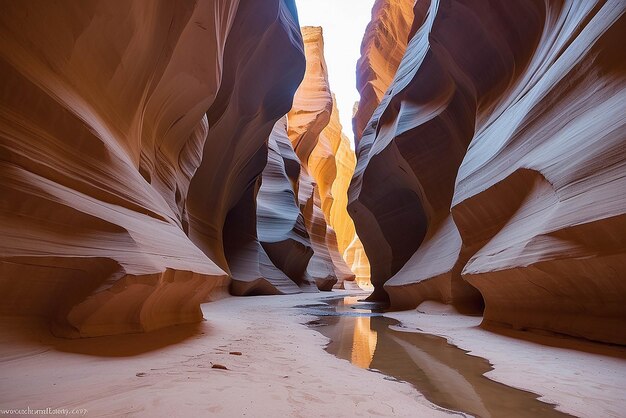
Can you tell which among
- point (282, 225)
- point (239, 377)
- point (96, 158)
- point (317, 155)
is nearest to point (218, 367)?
point (239, 377)

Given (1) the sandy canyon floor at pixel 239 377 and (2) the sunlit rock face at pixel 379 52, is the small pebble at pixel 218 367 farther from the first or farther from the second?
(2) the sunlit rock face at pixel 379 52

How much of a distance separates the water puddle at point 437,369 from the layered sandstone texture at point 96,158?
7.30ft

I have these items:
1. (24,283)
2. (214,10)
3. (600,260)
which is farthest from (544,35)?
(24,283)

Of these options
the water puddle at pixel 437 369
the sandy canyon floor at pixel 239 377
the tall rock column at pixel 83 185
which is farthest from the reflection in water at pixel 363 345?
the tall rock column at pixel 83 185

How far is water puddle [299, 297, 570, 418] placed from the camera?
7.55 feet

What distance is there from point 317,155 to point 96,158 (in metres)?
35.6

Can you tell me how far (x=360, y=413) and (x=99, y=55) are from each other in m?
4.79

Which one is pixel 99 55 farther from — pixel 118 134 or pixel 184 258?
pixel 184 258

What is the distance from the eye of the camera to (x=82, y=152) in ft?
12.5

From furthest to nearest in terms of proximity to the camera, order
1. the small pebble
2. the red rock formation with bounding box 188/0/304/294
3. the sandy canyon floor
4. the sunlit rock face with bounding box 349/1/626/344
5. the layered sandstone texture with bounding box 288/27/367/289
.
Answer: the layered sandstone texture with bounding box 288/27/367/289 < the red rock formation with bounding box 188/0/304/294 < the sunlit rock face with bounding box 349/1/626/344 < the small pebble < the sandy canyon floor

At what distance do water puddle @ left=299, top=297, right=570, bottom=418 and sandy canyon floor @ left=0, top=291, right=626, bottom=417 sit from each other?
0.13 metres

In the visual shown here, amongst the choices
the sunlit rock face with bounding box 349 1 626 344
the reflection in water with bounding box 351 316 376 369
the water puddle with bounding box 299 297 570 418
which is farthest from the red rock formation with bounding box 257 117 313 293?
the water puddle with bounding box 299 297 570 418

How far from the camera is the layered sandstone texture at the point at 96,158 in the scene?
305 cm

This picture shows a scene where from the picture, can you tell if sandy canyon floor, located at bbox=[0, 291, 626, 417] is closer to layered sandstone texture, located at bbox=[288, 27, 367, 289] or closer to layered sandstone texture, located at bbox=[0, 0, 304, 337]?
layered sandstone texture, located at bbox=[0, 0, 304, 337]
